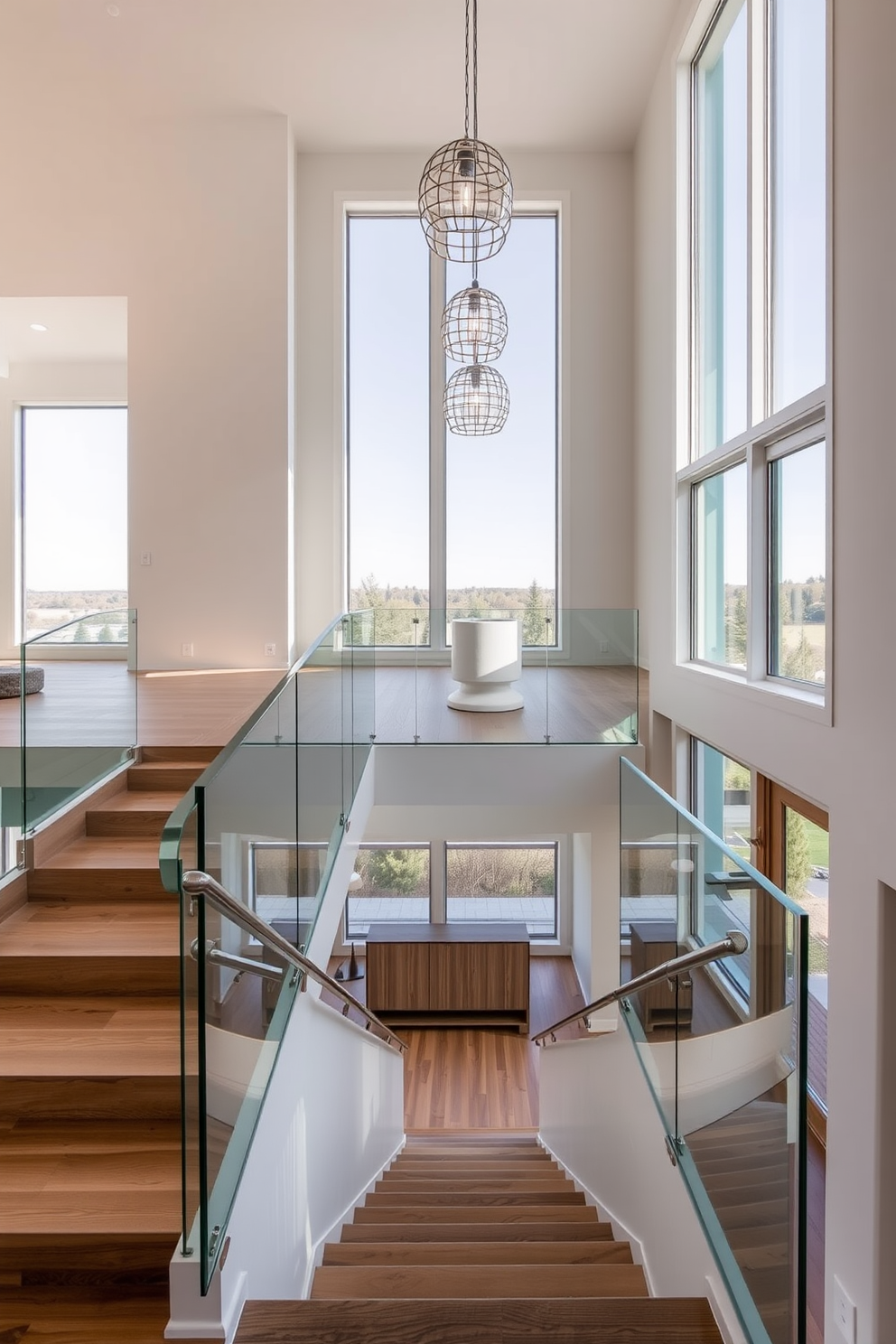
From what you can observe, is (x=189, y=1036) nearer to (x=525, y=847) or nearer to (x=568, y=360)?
(x=568, y=360)

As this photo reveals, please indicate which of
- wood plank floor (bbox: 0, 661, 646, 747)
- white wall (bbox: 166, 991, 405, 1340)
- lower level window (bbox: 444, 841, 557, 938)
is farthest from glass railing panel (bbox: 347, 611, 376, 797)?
lower level window (bbox: 444, 841, 557, 938)

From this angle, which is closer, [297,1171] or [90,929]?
[297,1171]

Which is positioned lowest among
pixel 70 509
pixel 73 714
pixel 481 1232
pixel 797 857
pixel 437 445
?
pixel 481 1232

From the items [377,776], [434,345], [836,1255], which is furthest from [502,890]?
[836,1255]

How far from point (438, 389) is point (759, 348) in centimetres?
469

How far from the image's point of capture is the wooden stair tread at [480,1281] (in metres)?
2.55

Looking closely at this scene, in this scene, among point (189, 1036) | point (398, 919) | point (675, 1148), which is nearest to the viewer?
point (189, 1036)

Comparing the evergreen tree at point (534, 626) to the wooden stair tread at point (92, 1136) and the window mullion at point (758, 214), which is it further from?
the wooden stair tread at point (92, 1136)

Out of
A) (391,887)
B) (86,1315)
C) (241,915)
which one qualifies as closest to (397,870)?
(391,887)

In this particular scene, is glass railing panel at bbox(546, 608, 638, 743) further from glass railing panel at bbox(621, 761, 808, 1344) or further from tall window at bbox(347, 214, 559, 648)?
tall window at bbox(347, 214, 559, 648)

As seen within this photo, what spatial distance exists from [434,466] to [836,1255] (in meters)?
7.28

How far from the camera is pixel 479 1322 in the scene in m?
2.09

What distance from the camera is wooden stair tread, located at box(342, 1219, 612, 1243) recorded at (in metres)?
3.28

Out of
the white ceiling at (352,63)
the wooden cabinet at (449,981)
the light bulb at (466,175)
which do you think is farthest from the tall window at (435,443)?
the light bulb at (466,175)
